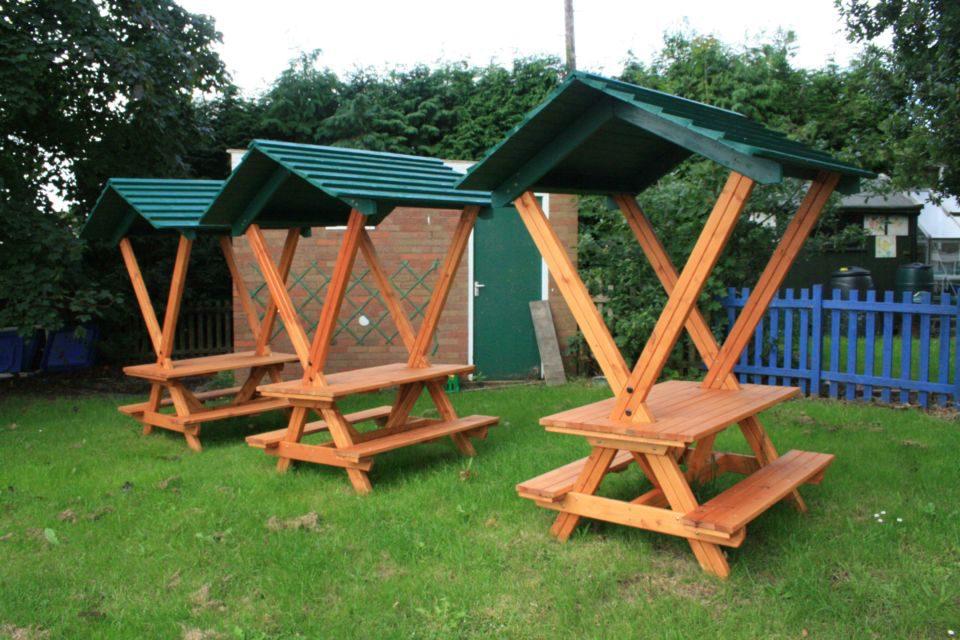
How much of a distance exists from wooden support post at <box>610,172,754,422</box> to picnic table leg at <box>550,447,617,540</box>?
263mm

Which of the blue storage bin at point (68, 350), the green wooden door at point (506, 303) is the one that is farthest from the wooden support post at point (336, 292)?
the blue storage bin at point (68, 350)

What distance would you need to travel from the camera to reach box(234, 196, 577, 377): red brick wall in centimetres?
1061

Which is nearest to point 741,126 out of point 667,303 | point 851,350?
point 667,303

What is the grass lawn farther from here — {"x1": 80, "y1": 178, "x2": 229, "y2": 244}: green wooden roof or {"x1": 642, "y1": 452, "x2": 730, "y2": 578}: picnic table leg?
{"x1": 80, "y1": 178, "x2": 229, "y2": 244}: green wooden roof

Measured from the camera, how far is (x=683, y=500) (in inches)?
158

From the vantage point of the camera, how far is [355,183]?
5754 mm

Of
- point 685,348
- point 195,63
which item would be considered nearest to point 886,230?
point 685,348

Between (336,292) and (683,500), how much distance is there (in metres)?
3.01

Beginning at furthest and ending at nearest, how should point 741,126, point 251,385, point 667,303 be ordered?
point 251,385, point 741,126, point 667,303

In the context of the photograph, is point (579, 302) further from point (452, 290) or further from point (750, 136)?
point (452, 290)

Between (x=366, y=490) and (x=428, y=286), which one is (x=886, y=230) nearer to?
(x=428, y=286)

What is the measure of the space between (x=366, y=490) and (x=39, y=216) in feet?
19.4

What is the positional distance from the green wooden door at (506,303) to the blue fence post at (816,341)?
356 centimetres

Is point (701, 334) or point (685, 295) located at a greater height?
point (685, 295)
